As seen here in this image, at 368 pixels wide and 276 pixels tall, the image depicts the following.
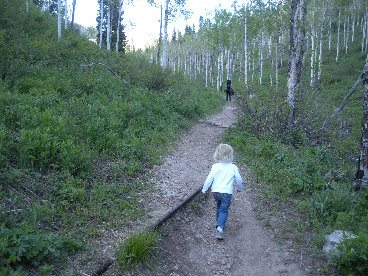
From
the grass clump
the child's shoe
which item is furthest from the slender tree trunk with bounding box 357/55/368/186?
the grass clump

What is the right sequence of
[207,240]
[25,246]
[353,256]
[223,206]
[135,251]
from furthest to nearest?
[207,240] < [223,206] < [135,251] < [353,256] < [25,246]

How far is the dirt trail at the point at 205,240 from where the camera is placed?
14.5ft

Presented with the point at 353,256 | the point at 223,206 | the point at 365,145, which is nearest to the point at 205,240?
the point at 223,206

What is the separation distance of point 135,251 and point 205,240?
1651 mm

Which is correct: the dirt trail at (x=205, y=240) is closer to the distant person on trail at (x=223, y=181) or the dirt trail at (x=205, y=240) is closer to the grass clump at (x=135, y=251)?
the grass clump at (x=135, y=251)

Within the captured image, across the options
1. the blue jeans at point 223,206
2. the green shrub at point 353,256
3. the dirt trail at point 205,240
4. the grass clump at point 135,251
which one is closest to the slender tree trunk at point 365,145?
the green shrub at point 353,256

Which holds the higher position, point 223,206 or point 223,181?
point 223,181

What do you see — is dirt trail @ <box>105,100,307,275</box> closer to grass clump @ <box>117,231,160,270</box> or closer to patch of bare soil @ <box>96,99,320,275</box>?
patch of bare soil @ <box>96,99,320,275</box>

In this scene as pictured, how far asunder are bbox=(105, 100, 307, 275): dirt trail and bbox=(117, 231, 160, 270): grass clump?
4.8 inches

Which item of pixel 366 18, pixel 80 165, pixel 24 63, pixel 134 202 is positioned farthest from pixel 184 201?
pixel 366 18

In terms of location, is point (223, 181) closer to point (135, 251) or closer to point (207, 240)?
point (207, 240)

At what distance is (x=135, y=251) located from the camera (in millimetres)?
4148

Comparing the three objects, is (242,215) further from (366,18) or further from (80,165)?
(366,18)

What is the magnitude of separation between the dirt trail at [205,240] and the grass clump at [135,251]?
0.12 meters
